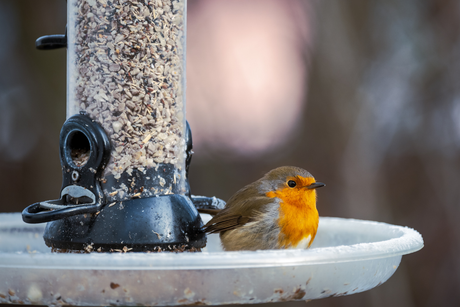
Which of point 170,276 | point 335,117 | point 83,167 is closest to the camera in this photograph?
point 170,276

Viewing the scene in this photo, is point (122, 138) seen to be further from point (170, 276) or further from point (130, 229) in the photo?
point (170, 276)

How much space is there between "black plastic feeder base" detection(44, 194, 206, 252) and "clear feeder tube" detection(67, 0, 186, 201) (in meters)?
0.07

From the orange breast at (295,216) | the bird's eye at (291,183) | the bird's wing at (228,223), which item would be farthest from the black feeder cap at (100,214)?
the bird's eye at (291,183)

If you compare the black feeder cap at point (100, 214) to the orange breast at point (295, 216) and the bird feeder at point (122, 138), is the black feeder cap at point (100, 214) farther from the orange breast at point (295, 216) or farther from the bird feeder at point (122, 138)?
the orange breast at point (295, 216)

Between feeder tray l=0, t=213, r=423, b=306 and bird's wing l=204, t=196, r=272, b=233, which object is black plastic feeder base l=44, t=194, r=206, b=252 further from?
feeder tray l=0, t=213, r=423, b=306

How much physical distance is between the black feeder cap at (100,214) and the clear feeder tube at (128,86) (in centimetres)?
4

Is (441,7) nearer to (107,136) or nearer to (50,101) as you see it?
(50,101)

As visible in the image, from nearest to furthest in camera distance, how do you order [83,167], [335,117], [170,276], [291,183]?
1. [170,276]
2. [83,167]
3. [291,183]
4. [335,117]

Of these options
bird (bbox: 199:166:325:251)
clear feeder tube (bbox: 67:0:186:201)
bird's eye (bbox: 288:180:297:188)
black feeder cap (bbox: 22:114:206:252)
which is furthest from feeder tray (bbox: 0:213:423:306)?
bird's eye (bbox: 288:180:297:188)

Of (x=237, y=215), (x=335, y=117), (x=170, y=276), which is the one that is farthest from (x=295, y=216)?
(x=335, y=117)

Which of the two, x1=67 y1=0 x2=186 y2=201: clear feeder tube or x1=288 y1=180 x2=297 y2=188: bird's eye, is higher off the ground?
x1=67 y1=0 x2=186 y2=201: clear feeder tube

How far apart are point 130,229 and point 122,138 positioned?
37 centimetres

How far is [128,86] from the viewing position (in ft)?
7.17

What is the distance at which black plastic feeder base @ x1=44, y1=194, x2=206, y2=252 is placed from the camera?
6.64 feet
